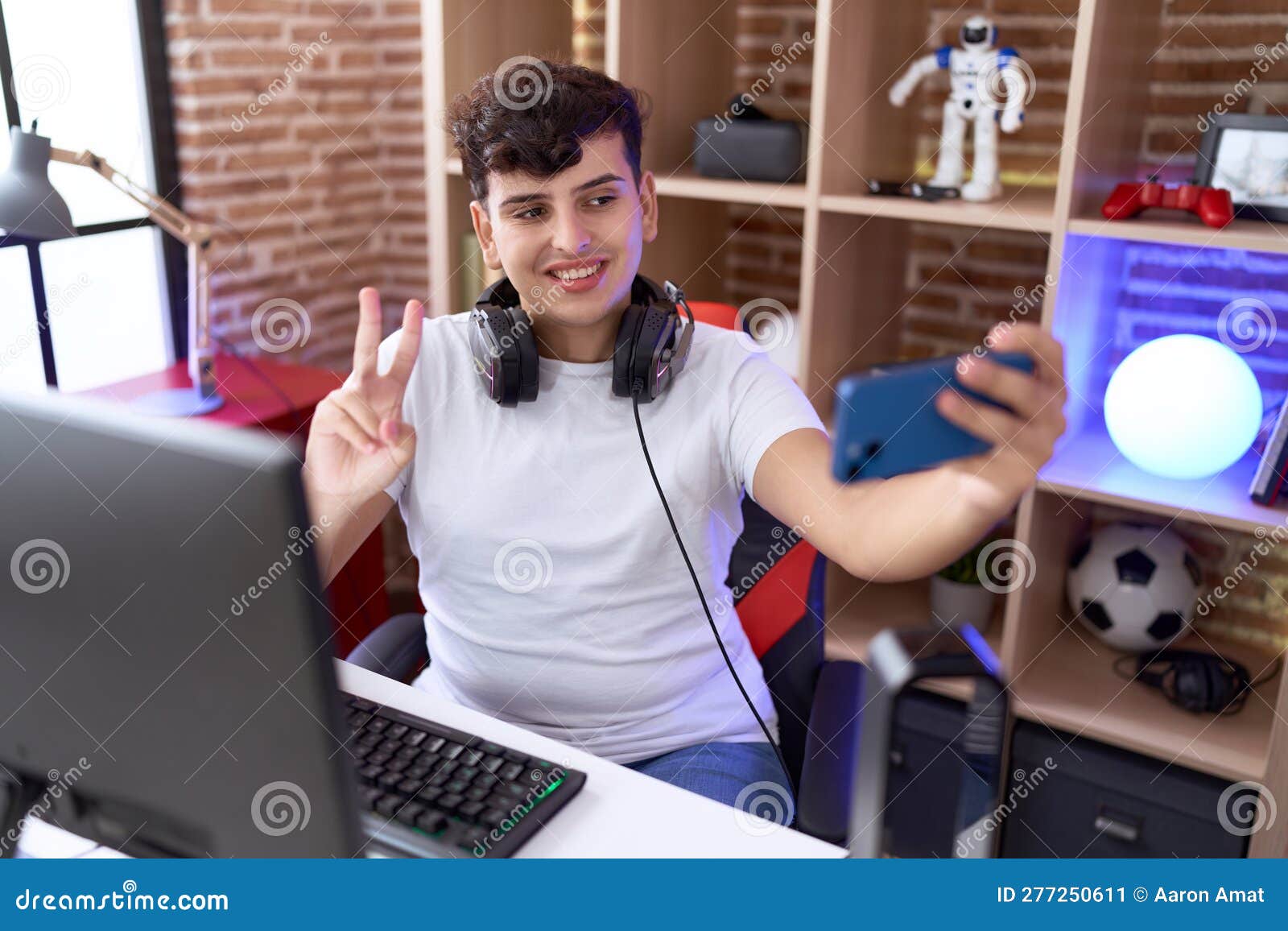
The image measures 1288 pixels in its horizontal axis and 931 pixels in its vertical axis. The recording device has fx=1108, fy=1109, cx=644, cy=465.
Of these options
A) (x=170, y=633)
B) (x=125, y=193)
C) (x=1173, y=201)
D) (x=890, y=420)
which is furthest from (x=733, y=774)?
(x=125, y=193)

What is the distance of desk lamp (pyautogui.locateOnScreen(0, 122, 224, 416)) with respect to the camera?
1917 mm

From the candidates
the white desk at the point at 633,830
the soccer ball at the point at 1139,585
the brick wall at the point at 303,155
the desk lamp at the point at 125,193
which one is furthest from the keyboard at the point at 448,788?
the brick wall at the point at 303,155

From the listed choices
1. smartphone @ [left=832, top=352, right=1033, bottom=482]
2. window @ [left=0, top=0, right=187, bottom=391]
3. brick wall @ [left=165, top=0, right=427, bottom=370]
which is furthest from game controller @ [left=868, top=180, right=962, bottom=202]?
window @ [left=0, top=0, right=187, bottom=391]

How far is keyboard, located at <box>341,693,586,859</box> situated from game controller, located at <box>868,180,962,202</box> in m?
1.42

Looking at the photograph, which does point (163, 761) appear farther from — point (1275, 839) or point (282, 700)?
point (1275, 839)

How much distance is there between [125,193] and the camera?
7.20 feet

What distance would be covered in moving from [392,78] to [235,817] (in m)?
2.76

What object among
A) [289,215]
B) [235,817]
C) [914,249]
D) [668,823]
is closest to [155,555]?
[235,817]

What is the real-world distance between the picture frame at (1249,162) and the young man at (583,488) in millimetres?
979

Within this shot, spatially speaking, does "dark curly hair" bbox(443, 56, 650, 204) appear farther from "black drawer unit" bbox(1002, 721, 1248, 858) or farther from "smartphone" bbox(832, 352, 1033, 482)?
"black drawer unit" bbox(1002, 721, 1248, 858)

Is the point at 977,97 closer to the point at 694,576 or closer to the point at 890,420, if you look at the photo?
the point at 694,576

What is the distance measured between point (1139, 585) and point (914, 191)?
87cm

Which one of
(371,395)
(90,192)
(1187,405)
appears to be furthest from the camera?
(90,192)

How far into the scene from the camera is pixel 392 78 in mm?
3088
